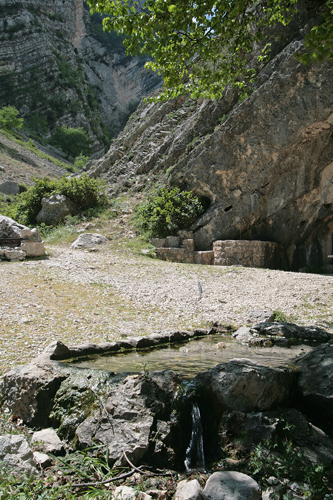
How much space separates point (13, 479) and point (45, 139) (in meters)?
50.2

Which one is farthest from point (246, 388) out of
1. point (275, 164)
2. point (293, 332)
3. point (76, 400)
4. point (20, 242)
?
point (275, 164)

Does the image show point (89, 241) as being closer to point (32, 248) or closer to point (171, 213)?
point (32, 248)

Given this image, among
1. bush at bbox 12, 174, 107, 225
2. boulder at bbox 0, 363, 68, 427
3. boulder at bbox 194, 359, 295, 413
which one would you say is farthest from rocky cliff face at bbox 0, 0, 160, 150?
boulder at bbox 194, 359, 295, 413

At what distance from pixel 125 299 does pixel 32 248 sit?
16.4ft

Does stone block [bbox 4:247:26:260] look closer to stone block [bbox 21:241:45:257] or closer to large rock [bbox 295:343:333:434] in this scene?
stone block [bbox 21:241:45:257]

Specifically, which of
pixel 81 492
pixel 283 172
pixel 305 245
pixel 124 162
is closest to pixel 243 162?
pixel 283 172

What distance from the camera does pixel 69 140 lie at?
4734 centimetres

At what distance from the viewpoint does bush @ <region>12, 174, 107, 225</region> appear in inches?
671

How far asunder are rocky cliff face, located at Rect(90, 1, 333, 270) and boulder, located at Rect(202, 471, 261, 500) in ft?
42.1

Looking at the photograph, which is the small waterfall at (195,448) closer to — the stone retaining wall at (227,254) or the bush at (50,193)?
the stone retaining wall at (227,254)

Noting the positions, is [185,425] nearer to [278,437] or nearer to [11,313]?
[278,437]

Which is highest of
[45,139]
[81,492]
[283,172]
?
[45,139]

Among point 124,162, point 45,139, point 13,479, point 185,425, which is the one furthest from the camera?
point 45,139

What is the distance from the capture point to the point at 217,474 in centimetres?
232
